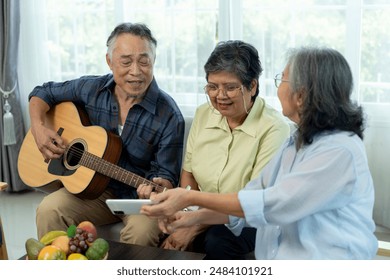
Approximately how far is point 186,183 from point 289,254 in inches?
29.6

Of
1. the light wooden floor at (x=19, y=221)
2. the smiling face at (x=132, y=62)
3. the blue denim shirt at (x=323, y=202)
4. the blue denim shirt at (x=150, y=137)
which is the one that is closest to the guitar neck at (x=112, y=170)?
the blue denim shirt at (x=150, y=137)

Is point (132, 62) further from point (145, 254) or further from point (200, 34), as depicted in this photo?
point (200, 34)

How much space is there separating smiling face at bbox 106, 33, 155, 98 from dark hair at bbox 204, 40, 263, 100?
1.21 ft

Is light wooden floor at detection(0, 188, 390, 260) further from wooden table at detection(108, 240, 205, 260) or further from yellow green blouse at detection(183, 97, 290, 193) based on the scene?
wooden table at detection(108, 240, 205, 260)

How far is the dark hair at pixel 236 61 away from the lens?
83.0 inches

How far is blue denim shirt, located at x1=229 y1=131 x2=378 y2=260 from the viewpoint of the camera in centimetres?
152

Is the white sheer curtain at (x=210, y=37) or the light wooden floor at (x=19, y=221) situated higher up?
the white sheer curtain at (x=210, y=37)

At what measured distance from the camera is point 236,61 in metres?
2.11

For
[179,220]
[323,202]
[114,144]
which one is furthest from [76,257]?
[114,144]

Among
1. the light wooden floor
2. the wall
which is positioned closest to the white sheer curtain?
the wall

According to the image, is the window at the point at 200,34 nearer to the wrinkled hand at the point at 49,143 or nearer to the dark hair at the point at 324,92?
the wrinkled hand at the point at 49,143

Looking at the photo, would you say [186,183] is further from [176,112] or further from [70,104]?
[70,104]

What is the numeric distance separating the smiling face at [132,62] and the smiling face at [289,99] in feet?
2.86

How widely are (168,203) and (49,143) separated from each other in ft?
3.32
